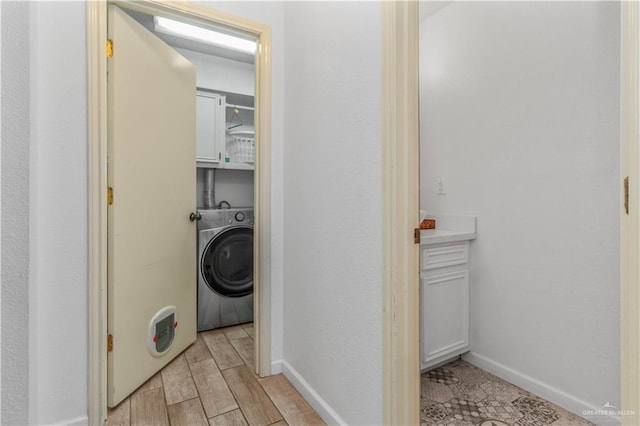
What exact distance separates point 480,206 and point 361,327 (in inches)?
51.4

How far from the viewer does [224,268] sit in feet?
8.66

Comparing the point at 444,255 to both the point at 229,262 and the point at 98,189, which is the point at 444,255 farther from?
the point at 98,189

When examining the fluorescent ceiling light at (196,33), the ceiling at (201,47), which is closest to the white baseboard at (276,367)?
the fluorescent ceiling light at (196,33)

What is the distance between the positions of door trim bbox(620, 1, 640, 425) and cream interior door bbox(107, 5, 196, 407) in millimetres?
1962

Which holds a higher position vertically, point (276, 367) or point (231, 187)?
point (231, 187)

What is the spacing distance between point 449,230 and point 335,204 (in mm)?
1191

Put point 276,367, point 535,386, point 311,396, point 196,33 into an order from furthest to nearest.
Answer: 1. point 196,33
2. point 276,367
3. point 535,386
4. point 311,396

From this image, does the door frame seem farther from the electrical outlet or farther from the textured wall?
the electrical outlet

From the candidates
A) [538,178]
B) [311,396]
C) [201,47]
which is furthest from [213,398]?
[201,47]

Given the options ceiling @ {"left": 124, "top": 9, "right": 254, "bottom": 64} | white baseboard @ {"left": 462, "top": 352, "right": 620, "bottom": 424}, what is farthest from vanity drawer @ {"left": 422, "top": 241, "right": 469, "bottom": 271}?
ceiling @ {"left": 124, "top": 9, "right": 254, "bottom": 64}

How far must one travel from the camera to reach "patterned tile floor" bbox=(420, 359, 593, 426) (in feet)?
5.10

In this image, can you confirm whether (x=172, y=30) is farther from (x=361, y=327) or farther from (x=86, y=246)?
(x=361, y=327)

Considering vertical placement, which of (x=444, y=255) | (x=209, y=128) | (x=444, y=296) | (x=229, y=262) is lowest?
(x=444, y=296)

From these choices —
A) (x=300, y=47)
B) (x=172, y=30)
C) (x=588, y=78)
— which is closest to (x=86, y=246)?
(x=300, y=47)
